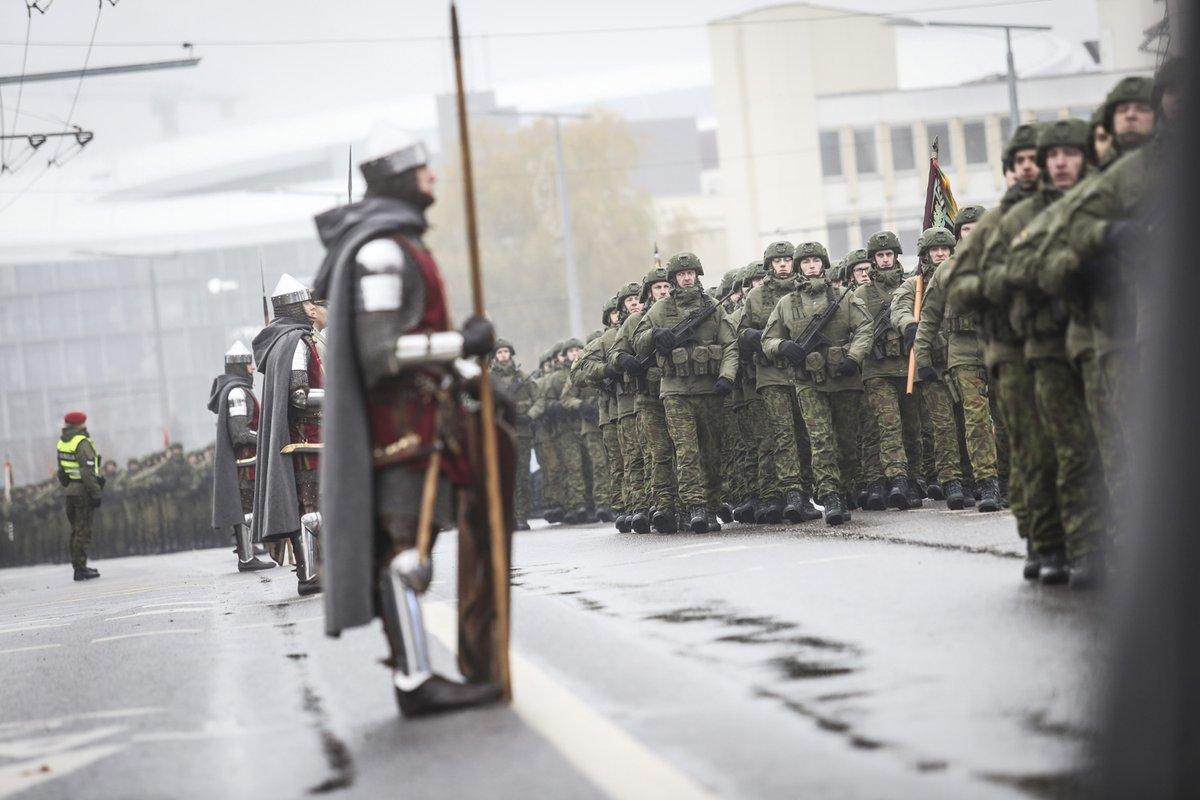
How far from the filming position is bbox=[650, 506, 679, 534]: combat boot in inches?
669

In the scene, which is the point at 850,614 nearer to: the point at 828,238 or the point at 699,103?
the point at 828,238

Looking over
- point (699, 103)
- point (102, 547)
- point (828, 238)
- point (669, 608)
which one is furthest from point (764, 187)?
point (669, 608)

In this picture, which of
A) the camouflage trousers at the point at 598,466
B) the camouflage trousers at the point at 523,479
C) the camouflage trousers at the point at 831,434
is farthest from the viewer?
the camouflage trousers at the point at 523,479

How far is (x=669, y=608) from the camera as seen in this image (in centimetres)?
977

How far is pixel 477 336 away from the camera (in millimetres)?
6926

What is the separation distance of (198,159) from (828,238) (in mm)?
76747

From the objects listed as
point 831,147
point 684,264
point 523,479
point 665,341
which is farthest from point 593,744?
point 831,147

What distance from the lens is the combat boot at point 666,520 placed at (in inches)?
669

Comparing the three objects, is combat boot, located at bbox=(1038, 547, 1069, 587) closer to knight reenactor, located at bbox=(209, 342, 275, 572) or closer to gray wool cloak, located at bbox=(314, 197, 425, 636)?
gray wool cloak, located at bbox=(314, 197, 425, 636)

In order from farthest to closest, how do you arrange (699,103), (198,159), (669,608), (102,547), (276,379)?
(198,159) < (699,103) < (102,547) < (276,379) < (669,608)

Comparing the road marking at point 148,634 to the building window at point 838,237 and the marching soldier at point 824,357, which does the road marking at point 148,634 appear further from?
the building window at point 838,237

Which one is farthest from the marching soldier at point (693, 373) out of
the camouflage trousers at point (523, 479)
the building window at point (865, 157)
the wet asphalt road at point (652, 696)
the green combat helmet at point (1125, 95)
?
the building window at point (865, 157)

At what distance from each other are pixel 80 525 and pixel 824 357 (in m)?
14.2

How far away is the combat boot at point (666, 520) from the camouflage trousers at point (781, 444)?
81 cm
